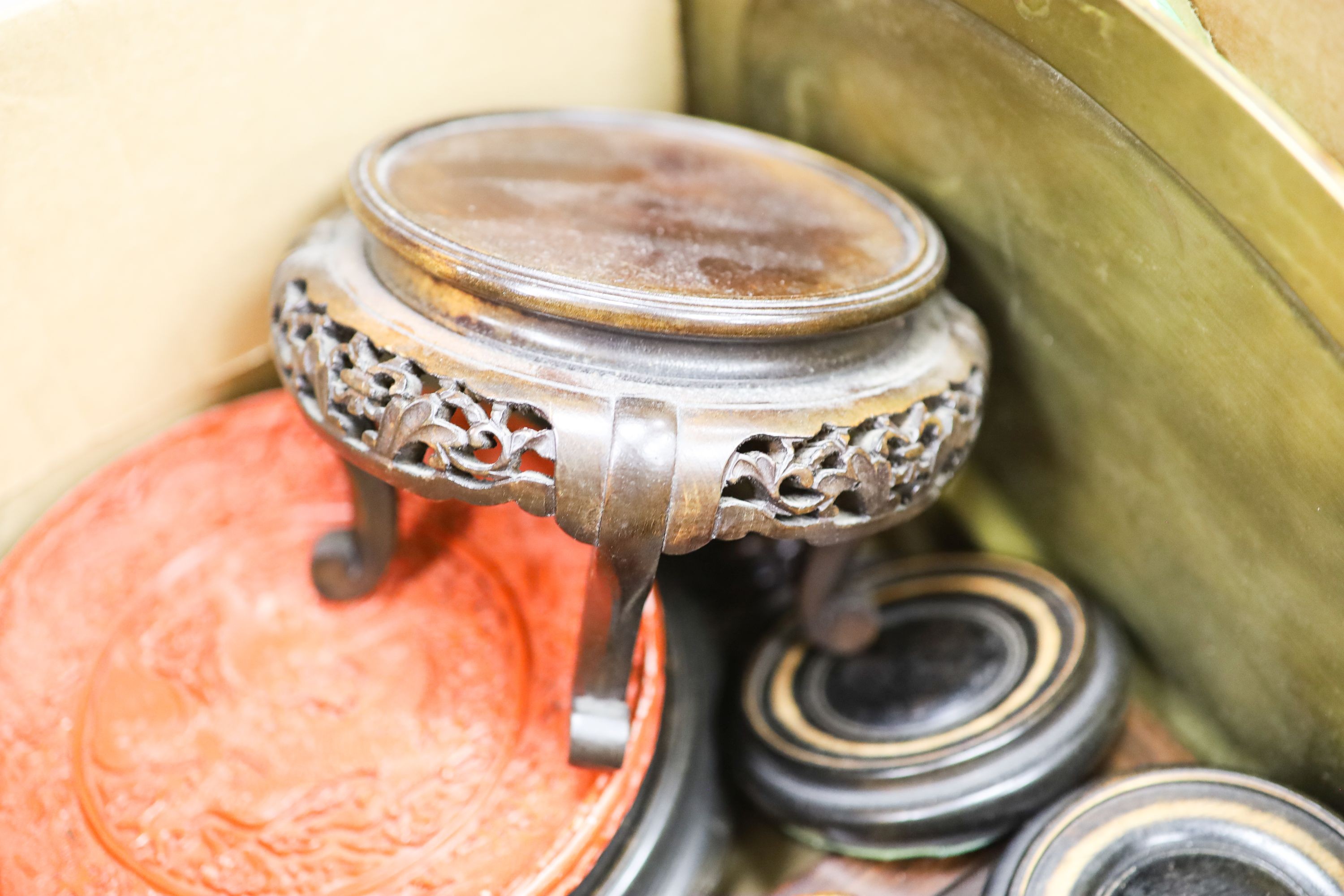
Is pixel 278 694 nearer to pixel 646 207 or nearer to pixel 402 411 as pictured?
pixel 402 411

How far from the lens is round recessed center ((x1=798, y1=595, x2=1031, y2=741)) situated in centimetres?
121

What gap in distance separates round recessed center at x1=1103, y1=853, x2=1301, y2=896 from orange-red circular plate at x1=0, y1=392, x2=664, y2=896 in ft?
1.72

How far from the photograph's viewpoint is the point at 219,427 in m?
1.35

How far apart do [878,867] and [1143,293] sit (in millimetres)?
745

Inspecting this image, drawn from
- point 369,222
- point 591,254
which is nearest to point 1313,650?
point 591,254

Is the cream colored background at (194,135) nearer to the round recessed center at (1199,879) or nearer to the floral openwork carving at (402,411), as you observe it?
the floral openwork carving at (402,411)

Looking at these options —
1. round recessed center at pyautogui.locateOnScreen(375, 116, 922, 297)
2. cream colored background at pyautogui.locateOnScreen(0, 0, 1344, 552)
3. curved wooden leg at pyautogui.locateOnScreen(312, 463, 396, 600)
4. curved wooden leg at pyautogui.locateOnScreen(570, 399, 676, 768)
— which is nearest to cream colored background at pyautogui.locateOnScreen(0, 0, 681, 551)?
cream colored background at pyautogui.locateOnScreen(0, 0, 1344, 552)

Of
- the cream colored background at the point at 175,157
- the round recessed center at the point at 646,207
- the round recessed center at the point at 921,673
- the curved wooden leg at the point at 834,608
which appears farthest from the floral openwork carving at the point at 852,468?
the cream colored background at the point at 175,157

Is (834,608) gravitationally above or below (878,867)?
above

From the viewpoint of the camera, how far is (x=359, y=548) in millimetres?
1158

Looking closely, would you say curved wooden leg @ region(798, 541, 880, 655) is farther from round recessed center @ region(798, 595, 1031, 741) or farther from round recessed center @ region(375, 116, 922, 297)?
round recessed center @ region(375, 116, 922, 297)

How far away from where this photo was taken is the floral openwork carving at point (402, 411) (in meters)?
0.80

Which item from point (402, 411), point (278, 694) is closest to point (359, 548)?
point (278, 694)

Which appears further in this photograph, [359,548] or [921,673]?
[921,673]
